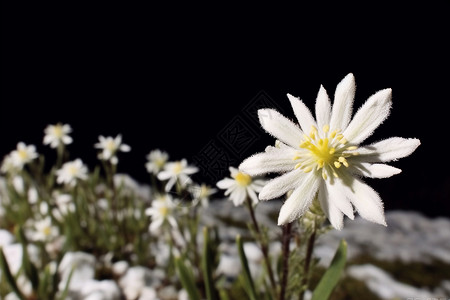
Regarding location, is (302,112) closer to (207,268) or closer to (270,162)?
(270,162)

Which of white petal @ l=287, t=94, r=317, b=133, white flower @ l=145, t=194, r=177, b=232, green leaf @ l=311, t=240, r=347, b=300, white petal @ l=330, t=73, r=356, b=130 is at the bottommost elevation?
green leaf @ l=311, t=240, r=347, b=300

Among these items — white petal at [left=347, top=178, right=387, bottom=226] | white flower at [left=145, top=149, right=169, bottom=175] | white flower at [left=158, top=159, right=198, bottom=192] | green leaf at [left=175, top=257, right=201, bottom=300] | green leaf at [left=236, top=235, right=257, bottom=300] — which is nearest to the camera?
white petal at [left=347, top=178, right=387, bottom=226]

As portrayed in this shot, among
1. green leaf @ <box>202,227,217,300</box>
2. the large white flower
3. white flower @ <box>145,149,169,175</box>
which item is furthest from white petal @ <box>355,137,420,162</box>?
white flower @ <box>145,149,169,175</box>

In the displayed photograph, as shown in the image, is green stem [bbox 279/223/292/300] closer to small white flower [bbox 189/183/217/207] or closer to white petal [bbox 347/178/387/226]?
white petal [bbox 347/178/387/226]

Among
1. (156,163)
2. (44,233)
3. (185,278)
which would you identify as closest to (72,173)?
(44,233)

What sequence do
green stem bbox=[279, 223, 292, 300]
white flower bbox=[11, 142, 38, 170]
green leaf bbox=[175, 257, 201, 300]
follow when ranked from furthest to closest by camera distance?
white flower bbox=[11, 142, 38, 170] < green leaf bbox=[175, 257, 201, 300] < green stem bbox=[279, 223, 292, 300]
